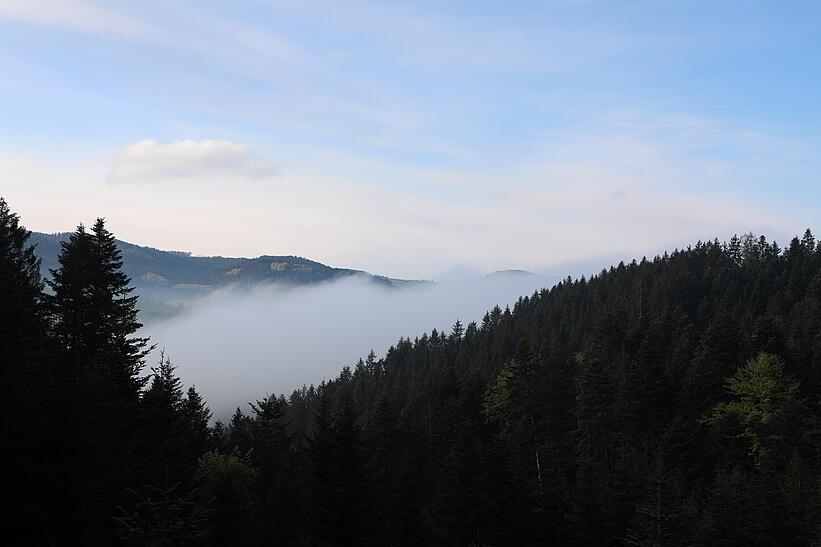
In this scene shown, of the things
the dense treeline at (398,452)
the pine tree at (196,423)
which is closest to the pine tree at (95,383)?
the dense treeline at (398,452)

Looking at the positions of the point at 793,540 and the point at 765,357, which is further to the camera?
the point at 765,357

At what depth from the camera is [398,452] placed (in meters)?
63.3

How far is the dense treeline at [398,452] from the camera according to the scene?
27.1 metres

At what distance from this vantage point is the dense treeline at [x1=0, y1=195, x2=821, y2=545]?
27.1 meters

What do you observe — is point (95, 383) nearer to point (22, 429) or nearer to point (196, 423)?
point (22, 429)

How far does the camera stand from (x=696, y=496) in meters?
46.2

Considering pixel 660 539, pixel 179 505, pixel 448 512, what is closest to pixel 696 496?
pixel 660 539

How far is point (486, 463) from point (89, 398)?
78.2ft

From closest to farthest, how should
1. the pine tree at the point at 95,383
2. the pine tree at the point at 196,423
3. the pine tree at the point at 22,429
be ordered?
the pine tree at the point at 22,429, the pine tree at the point at 95,383, the pine tree at the point at 196,423

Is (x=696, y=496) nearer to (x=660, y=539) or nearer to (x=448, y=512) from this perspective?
(x=660, y=539)

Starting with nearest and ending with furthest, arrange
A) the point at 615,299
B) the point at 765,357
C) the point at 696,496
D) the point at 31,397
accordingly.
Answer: the point at 31,397
the point at 696,496
the point at 765,357
the point at 615,299

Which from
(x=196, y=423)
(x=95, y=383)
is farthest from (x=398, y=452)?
(x=95, y=383)

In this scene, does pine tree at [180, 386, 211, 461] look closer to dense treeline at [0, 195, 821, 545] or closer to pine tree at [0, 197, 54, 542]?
dense treeline at [0, 195, 821, 545]

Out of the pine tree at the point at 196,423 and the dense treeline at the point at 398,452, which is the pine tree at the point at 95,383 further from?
the pine tree at the point at 196,423
